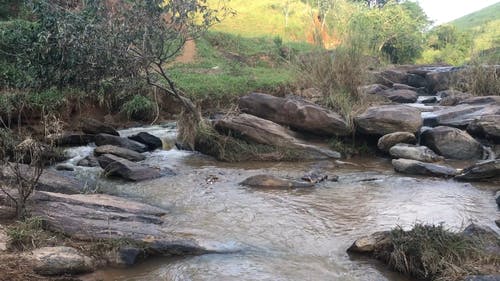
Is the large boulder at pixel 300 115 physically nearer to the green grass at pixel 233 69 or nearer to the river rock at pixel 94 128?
the green grass at pixel 233 69

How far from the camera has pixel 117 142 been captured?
10383 mm

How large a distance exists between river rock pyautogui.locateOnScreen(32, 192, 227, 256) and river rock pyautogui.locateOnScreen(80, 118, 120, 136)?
208 inches

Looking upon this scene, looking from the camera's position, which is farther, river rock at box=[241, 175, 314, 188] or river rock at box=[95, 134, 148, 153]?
river rock at box=[95, 134, 148, 153]

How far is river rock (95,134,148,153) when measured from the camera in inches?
409

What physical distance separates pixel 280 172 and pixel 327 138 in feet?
6.69

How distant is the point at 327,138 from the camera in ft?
34.3

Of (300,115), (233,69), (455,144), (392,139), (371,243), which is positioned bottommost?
(371,243)

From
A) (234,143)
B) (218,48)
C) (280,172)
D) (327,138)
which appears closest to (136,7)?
(234,143)

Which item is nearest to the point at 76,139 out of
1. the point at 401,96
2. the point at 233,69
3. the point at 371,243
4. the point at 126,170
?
the point at 126,170

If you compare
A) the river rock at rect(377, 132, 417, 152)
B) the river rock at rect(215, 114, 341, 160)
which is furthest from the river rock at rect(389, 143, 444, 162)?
the river rock at rect(215, 114, 341, 160)

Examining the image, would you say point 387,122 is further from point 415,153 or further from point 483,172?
point 483,172

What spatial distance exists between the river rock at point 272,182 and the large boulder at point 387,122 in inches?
112

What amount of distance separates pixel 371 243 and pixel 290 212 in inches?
64.3

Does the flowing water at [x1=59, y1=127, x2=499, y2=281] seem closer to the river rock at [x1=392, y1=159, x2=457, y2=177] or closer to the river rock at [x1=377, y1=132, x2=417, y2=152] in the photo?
the river rock at [x1=392, y1=159, x2=457, y2=177]
